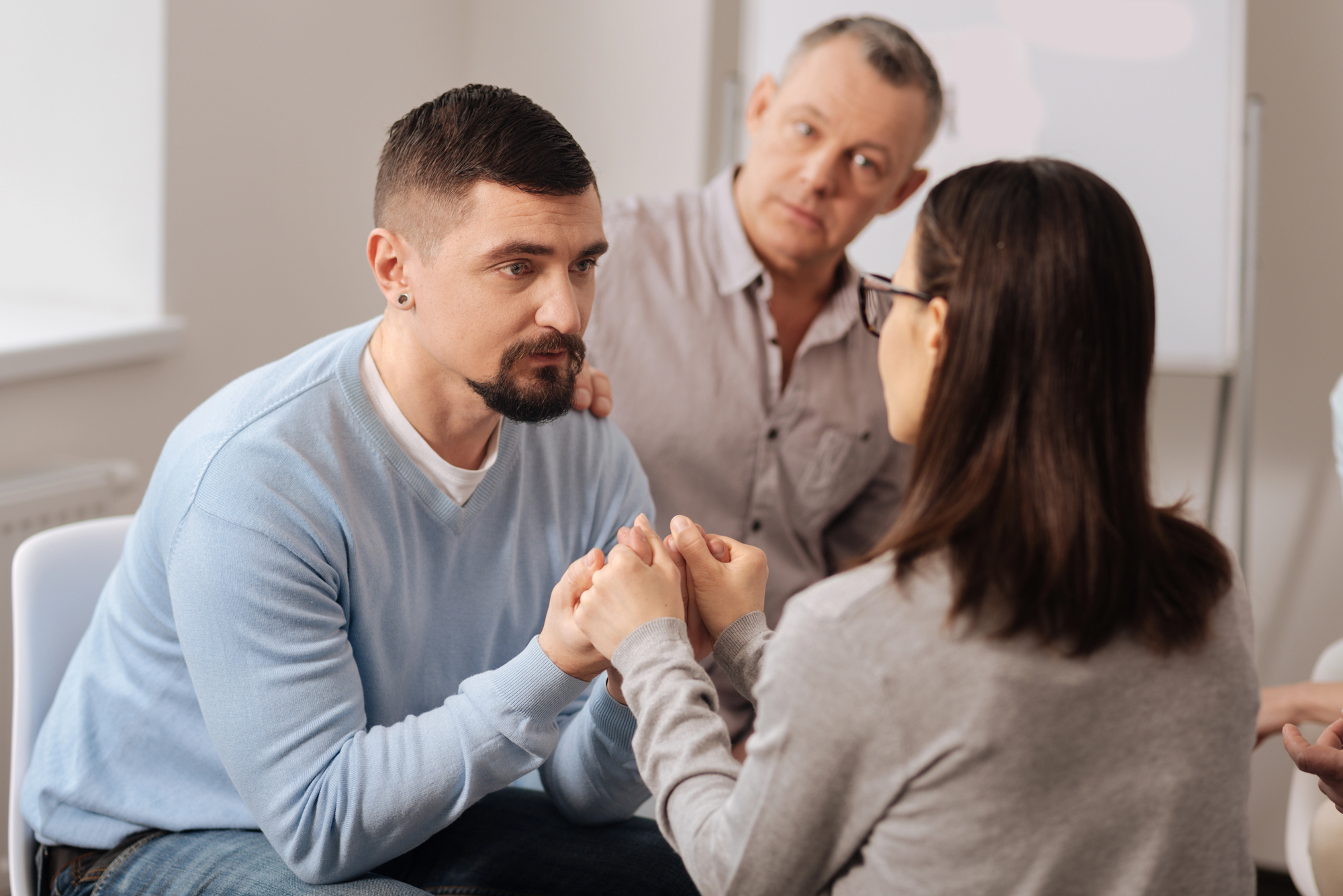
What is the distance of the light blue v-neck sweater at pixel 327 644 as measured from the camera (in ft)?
3.66

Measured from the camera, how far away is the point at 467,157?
1215mm

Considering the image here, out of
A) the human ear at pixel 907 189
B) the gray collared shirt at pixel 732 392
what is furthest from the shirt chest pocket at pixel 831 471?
the human ear at pixel 907 189

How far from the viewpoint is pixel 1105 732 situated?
845 mm

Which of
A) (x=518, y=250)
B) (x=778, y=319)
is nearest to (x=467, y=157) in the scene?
(x=518, y=250)

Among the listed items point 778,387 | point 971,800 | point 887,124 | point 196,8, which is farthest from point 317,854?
point 196,8

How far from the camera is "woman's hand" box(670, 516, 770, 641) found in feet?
3.70

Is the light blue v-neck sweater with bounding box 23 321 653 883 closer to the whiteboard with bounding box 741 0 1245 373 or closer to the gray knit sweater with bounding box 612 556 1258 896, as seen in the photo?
the gray knit sweater with bounding box 612 556 1258 896

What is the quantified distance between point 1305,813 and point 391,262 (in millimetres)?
1371

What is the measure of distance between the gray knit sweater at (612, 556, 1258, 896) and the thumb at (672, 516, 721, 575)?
10.3 inches

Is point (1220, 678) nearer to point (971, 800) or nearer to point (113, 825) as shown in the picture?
point (971, 800)

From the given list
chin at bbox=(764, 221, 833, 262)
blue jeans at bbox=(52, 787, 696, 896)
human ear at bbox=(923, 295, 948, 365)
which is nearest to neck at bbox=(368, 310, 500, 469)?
blue jeans at bbox=(52, 787, 696, 896)

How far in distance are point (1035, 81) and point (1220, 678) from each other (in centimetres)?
180

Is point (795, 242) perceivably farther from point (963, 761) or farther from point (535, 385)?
point (963, 761)

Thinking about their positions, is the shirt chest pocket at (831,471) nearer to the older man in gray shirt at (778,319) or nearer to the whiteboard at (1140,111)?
the older man in gray shirt at (778,319)
